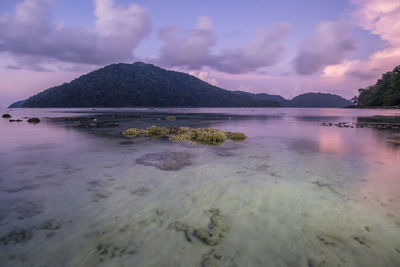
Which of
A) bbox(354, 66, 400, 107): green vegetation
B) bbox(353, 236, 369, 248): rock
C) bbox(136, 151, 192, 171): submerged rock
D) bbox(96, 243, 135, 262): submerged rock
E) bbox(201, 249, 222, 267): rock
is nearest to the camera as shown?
bbox(201, 249, 222, 267): rock

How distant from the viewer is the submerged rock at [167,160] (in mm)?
11075

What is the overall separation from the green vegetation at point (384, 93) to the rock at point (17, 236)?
552ft

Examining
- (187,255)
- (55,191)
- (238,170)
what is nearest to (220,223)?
(187,255)

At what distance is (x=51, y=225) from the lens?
550 cm

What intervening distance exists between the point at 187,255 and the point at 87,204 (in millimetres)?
3941

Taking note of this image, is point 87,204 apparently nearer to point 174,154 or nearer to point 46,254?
point 46,254

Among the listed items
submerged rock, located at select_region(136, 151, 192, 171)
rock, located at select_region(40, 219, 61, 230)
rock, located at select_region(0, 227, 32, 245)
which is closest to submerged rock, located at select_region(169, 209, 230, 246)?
rock, located at select_region(40, 219, 61, 230)

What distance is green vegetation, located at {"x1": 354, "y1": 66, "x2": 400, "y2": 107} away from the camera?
412 ft

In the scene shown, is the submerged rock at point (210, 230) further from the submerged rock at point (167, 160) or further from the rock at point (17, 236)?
the submerged rock at point (167, 160)

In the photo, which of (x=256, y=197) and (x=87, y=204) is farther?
(x=256, y=197)

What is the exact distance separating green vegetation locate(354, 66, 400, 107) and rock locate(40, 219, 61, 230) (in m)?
168

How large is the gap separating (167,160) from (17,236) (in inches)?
304

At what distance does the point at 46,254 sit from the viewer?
4438 mm

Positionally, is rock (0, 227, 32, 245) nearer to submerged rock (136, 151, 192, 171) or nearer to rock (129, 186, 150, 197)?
rock (129, 186, 150, 197)
